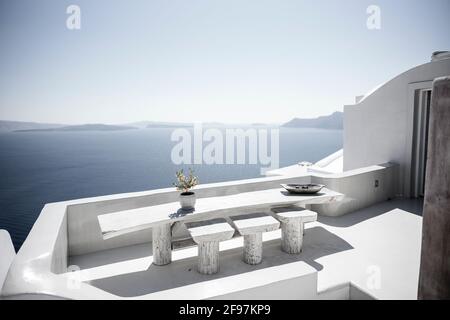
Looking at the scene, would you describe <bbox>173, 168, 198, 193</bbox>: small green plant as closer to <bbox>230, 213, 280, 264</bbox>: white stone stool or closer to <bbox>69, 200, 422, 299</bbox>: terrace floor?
<bbox>230, 213, 280, 264</bbox>: white stone stool

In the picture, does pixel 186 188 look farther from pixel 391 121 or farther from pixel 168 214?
pixel 391 121

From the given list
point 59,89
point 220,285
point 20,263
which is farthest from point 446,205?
point 59,89

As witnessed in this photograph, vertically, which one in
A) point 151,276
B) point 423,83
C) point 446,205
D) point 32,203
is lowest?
point 32,203

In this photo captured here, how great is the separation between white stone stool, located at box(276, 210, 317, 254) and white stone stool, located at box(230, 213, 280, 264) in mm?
338

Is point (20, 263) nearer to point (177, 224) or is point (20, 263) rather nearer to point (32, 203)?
point (177, 224)

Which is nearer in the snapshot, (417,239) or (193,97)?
(417,239)

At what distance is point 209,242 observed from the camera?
10.9 feet

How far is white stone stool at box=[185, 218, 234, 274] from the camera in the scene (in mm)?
3226

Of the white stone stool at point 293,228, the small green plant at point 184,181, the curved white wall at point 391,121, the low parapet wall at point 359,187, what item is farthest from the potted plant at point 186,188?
the curved white wall at point 391,121

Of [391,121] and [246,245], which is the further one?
[391,121]

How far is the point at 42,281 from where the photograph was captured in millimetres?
1958

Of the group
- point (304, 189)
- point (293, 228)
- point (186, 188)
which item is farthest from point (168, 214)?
point (304, 189)

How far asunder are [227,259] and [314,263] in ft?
3.86

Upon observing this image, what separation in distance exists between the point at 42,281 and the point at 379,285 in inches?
126
